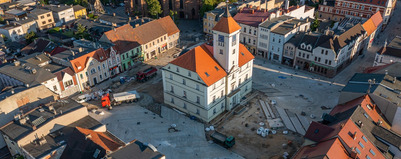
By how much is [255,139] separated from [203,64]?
20.4 meters

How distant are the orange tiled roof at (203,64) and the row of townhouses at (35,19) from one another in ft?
259

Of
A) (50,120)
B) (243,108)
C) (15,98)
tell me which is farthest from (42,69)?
(243,108)

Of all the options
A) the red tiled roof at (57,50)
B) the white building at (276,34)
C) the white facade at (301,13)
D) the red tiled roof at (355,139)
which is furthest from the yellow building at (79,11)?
the red tiled roof at (355,139)

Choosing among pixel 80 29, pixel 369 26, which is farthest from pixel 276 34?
pixel 80 29

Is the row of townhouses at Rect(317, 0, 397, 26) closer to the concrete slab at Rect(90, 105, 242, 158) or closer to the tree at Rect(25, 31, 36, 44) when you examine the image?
the concrete slab at Rect(90, 105, 242, 158)

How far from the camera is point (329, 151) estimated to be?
163ft

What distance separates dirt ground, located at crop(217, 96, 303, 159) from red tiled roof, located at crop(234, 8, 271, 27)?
127ft

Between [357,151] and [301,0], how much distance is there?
361 feet

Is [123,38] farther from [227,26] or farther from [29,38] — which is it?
[227,26]

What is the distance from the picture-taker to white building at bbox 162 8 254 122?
70.4 metres

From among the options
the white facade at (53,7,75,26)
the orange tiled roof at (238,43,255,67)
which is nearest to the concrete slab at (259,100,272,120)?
the orange tiled roof at (238,43,255,67)

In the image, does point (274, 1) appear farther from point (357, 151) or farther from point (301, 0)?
point (357, 151)

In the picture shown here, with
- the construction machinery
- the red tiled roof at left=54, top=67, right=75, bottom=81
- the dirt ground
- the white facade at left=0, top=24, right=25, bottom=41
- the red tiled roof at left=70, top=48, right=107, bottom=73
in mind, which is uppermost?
the white facade at left=0, top=24, right=25, bottom=41

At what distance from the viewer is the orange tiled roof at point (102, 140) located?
54.9 meters
